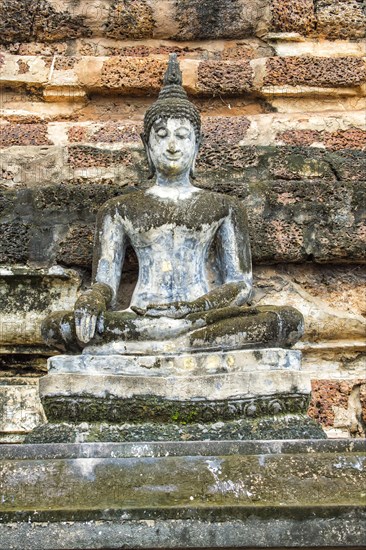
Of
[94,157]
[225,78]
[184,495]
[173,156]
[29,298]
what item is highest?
[225,78]

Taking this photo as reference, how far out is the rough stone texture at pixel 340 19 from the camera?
6.92 m

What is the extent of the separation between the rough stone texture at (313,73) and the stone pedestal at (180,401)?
2.73 meters

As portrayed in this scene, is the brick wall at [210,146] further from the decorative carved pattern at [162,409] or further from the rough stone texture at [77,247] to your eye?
the decorative carved pattern at [162,409]

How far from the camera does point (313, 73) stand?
6.74 metres

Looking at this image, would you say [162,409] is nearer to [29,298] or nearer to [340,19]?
[29,298]

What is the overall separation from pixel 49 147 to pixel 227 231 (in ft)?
5.36

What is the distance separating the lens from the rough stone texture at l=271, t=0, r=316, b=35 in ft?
22.6

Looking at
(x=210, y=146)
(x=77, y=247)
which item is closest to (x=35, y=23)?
(x=210, y=146)

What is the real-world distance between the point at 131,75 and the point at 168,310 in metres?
2.41

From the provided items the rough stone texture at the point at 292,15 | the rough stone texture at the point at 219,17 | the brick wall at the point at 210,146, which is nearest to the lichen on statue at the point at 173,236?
the brick wall at the point at 210,146

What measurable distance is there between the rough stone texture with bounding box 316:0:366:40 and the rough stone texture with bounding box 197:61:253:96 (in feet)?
2.08

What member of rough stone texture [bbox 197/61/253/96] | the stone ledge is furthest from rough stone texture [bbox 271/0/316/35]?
rough stone texture [bbox 197/61/253/96]

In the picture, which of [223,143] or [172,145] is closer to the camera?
[172,145]

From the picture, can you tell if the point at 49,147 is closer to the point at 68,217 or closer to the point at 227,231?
the point at 68,217
